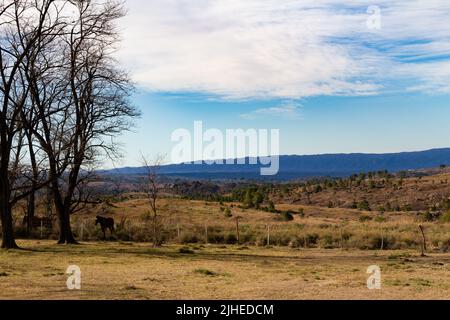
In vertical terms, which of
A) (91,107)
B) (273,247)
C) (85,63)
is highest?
(85,63)

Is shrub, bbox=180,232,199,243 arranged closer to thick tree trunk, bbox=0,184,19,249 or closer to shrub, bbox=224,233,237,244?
shrub, bbox=224,233,237,244

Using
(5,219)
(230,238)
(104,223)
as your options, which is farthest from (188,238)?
(5,219)

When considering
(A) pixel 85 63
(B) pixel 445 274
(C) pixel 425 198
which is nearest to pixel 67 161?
(A) pixel 85 63

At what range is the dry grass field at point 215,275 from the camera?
563 inches

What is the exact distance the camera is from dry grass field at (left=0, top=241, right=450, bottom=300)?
14297mm

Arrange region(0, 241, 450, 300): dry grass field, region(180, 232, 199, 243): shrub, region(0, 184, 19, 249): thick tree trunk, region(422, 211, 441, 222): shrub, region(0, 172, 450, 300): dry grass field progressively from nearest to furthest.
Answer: region(0, 241, 450, 300): dry grass field < region(0, 172, 450, 300): dry grass field < region(0, 184, 19, 249): thick tree trunk < region(180, 232, 199, 243): shrub < region(422, 211, 441, 222): shrub

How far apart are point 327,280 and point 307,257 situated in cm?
1015

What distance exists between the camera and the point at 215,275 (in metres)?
18.6

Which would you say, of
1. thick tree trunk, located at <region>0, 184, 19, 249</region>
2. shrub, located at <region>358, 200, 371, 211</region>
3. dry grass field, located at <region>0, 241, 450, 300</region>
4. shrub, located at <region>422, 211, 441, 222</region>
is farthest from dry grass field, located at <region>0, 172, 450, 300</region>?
shrub, located at <region>358, 200, 371, 211</region>

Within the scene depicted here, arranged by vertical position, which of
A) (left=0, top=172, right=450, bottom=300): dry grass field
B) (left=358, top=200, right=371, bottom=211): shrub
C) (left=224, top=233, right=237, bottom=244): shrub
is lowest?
(left=358, top=200, right=371, bottom=211): shrub

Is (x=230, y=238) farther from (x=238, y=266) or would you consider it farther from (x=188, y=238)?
(x=238, y=266)
